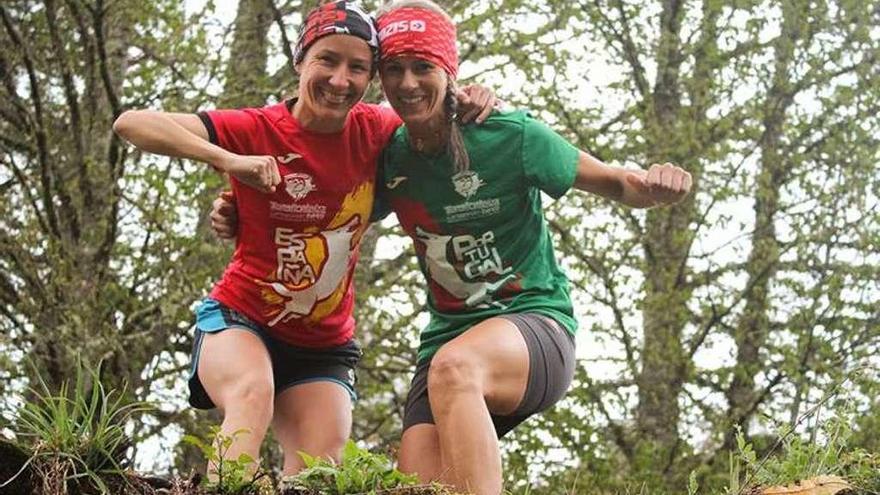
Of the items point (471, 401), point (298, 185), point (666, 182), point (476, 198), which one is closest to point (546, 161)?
point (476, 198)

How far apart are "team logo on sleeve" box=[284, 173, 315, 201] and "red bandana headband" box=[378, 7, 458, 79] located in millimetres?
502

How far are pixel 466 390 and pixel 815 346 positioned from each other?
831cm

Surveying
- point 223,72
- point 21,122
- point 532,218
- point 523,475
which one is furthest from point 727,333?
point 532,218

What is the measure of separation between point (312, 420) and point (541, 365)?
96 centimetres

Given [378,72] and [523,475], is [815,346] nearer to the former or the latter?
[523,475]

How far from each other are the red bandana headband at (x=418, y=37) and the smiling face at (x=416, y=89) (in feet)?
0.10

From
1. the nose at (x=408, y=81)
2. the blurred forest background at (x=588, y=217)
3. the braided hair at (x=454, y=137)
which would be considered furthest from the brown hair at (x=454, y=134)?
the blurred forest background at (x=588, y=217)

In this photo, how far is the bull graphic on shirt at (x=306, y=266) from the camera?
4.81 meters

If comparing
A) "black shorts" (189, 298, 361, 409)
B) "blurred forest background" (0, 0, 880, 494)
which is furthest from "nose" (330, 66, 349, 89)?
"blurred forest background" (0, 0, 880, 494)

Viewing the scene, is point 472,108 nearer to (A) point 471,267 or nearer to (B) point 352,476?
(A) point 471,267

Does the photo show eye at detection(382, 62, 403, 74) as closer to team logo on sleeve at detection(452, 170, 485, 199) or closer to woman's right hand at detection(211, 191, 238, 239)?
team logo on sleeve at detection(452, 170, 485, 199)

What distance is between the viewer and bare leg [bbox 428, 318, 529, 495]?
405cm

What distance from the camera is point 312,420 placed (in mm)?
4969

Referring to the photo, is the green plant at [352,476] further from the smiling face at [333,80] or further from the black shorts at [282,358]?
the smiling face at [333,80]
